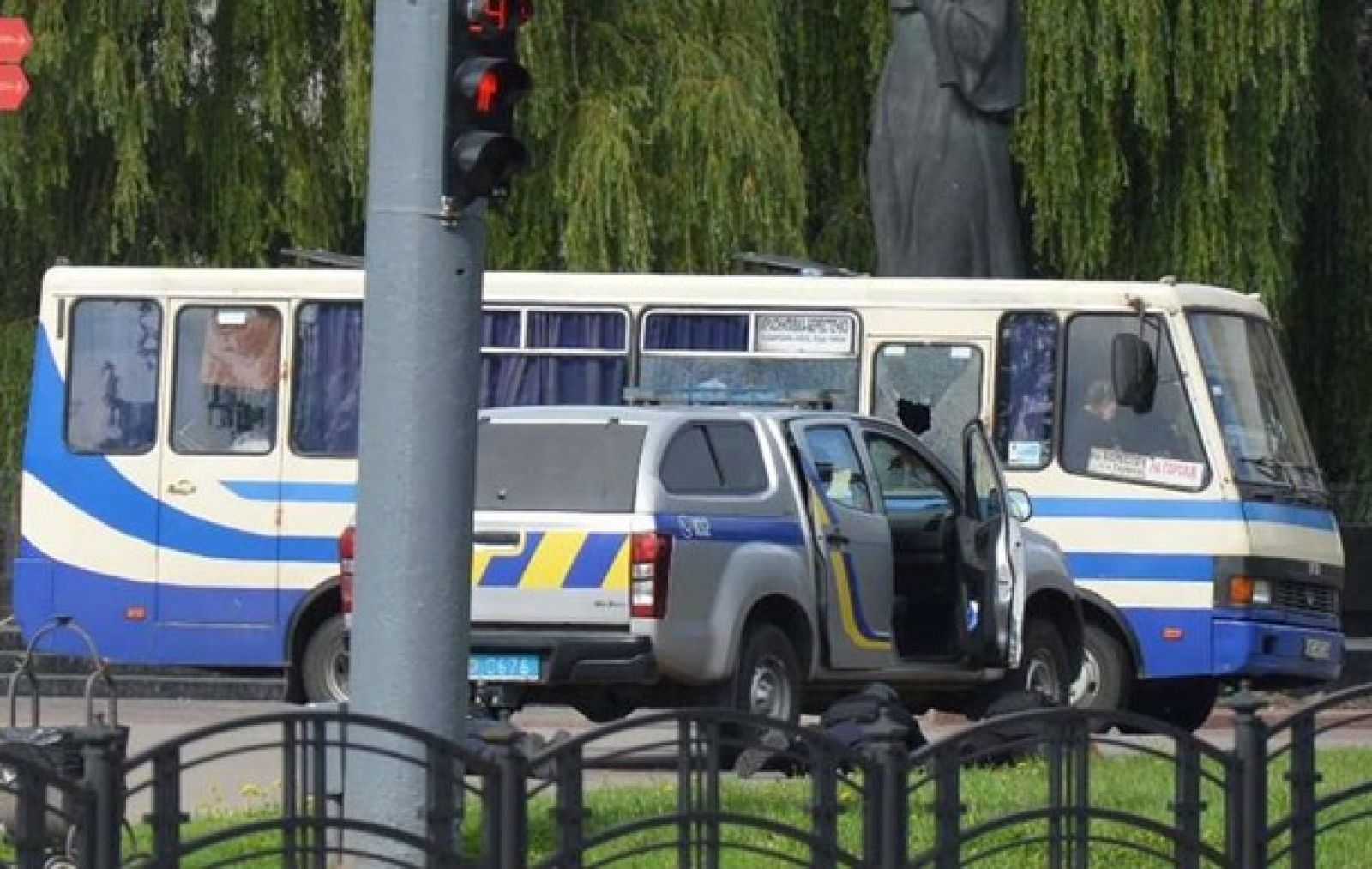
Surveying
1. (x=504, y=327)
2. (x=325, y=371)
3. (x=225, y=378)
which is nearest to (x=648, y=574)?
(x=504, y=327)

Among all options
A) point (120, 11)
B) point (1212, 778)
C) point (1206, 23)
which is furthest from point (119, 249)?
point (1212, 778)

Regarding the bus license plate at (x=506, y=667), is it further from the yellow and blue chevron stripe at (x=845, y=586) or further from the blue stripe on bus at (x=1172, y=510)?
the blue stripe on bus at (x=1172, y=510)

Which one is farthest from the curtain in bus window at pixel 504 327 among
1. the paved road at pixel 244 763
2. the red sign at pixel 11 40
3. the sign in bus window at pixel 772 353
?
the paved road at pixel 244 763

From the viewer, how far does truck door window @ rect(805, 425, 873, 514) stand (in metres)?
17.7

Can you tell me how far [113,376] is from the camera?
22.0 meters

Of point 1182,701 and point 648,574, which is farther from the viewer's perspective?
point 1182,701

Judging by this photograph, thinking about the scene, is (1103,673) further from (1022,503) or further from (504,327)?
(504,327)

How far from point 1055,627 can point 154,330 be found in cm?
649

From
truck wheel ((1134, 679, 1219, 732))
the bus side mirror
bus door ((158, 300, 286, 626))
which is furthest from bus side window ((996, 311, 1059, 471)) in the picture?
bus door ((158, 300, 286, 626))

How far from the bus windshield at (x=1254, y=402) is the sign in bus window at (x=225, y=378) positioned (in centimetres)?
602

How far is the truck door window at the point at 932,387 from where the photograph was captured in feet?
70.2

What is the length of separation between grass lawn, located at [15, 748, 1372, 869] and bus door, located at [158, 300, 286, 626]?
1099 cm

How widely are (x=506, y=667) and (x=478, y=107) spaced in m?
6.01

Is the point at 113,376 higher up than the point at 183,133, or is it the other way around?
the point at 183,133
